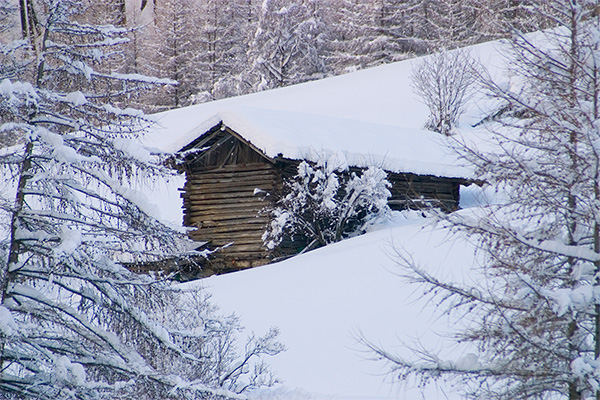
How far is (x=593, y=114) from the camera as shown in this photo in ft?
17.9

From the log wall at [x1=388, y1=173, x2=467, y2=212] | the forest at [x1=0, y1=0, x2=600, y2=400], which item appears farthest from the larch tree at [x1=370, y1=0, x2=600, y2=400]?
the log wall at [x1=388, y1=173, x2=467, y2=212]

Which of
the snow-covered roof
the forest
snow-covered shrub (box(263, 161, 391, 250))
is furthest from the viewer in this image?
the snow-covered roof

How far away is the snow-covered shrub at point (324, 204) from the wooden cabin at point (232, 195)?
41 cm

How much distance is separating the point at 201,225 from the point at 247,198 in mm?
1497

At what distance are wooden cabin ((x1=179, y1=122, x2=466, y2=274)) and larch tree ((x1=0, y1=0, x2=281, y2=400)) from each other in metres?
10.0

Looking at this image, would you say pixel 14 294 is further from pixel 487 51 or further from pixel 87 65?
pixel 487 51

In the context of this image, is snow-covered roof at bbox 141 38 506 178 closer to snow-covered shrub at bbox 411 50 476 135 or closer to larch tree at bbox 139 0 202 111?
snow-covered shrub at bbox 411 50 476 135

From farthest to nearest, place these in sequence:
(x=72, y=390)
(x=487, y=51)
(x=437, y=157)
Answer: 1. (x=487, y=51)
2. (x=437, y=157)
3. (x=72, y=390)

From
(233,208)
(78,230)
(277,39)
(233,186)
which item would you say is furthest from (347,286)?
(277,39)

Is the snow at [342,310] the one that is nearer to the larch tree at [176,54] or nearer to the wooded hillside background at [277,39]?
the wooded hillside background at [277,39]

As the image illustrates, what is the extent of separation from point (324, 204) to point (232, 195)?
8.95ft

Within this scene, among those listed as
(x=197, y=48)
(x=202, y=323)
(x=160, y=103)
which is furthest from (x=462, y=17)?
(x=202, y=323)

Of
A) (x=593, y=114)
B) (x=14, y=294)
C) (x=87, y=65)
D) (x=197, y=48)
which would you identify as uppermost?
(x=197, y=48)

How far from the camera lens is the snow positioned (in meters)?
9.11
